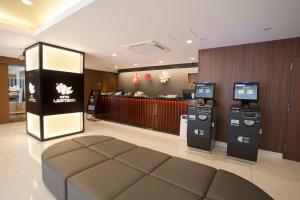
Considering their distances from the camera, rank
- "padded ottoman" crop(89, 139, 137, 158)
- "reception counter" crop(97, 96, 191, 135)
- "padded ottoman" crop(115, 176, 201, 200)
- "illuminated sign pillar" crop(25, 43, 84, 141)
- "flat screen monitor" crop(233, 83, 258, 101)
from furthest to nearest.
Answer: "reception counter" crop(97, 96, 191, 135) < "illuminated sign pillar" crop(25, 43, 84, 141) < "flat screen monitor" crop(233, 83, 258, 101) < "padded ottoman" crop(89, 139, 137, 158) < "padded ottoman" crop(115, 176, 201, 200)

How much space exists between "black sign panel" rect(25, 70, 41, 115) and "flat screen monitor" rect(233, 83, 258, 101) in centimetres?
495

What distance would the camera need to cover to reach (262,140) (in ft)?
11.6

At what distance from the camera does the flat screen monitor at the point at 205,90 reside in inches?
142

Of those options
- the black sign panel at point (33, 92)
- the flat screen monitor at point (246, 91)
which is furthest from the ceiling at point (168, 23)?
the flat screen monitor at point (246, 91)

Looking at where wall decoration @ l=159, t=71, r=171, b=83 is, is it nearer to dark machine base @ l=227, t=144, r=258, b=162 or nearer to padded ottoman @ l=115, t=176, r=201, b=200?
dark machine base @ l=227, t=144, r=258, b=162

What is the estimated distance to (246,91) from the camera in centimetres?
324

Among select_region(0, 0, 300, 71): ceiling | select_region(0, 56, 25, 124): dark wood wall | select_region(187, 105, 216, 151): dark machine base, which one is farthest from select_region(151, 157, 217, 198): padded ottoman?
select_region(0, 56, 25, 124): dark wood wall

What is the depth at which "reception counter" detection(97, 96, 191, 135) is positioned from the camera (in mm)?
4711

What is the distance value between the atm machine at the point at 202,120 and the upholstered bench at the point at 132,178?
5.86ft

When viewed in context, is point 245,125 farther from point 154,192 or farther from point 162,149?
point 154,192

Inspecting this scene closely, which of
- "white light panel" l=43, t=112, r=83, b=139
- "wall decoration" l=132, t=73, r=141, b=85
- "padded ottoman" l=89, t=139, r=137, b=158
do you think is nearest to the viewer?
"padded ottoman" l=89, t=139, r=137, b=158

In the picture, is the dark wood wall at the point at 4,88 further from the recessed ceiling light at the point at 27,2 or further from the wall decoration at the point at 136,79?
the wall decoration at the point at 136,79

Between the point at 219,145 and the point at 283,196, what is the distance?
191cm

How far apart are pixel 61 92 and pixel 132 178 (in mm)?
3804
